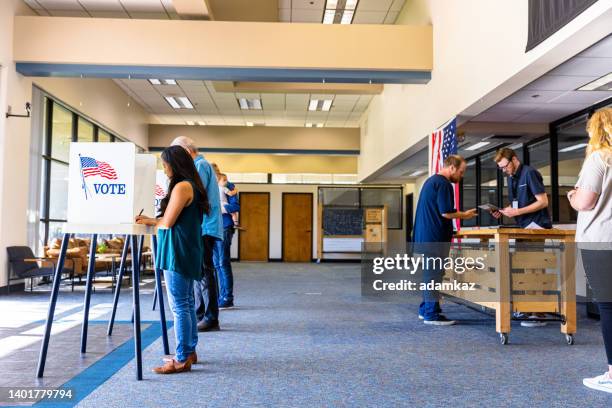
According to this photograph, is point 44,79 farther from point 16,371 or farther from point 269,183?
point 269,183

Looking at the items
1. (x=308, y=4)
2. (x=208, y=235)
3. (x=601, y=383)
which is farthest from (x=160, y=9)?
(x=601, y=383)

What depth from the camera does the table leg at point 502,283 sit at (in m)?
4.40

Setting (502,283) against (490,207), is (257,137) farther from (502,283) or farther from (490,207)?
(502,283)

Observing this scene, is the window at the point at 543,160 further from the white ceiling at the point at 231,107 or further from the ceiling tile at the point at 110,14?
the ceiling tile at the point at 110,14

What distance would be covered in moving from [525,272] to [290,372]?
2.35m

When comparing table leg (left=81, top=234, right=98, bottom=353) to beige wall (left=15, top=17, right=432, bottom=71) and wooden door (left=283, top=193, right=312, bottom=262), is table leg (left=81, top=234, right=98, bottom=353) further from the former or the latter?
wooden door (left=283, top=193, right=312, bottom=262)

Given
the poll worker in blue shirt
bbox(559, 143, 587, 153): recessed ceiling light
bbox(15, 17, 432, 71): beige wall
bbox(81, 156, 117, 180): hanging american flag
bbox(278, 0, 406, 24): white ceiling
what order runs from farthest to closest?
bbox(278, 0, 406, 24): white ceiling, bbox(15, 17, 432, 71): beige wall, bbox(559, 143, 587, 153): recessed ceiling light, the poll worker in blue shirt, bbox(81, 156, 117, 180): hanging american flag

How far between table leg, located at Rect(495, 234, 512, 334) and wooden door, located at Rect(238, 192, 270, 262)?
1472 centimetres

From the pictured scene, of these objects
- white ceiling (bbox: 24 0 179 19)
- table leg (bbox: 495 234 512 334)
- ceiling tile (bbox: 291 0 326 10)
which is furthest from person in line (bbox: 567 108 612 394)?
white ceiling (bbox: 24 0 179 19)

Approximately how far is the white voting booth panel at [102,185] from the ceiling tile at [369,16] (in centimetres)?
730

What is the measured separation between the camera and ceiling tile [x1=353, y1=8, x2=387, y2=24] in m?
9.91

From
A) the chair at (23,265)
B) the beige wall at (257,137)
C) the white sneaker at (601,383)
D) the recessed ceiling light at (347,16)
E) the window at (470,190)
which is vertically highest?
the recessed ceiling light at (347,16)

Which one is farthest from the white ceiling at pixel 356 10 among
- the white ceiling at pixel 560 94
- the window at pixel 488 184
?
the window at pixel 488 184

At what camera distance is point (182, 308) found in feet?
11.2
